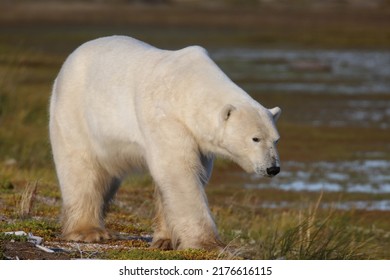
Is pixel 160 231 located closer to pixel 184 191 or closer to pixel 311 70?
pixel 184 191

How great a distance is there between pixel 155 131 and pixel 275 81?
26.6m

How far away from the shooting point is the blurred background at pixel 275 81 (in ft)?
50.6

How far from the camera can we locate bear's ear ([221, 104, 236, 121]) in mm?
7840

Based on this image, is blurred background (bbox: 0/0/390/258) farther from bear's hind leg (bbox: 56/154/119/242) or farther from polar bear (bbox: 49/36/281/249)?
polar bear (bbox: 49/36/281/249)

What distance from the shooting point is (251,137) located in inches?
306

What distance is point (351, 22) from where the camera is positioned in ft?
223

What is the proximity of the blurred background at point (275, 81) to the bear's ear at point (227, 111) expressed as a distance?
257 cm

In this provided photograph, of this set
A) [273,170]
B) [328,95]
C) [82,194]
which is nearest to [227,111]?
[273,170]

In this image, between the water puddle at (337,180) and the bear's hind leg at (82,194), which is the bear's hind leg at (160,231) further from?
the water puddle at (337,180)

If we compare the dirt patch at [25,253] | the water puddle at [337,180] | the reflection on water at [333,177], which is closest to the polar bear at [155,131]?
the dirt patch at [25,253]

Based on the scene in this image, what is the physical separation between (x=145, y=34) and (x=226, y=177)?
1589 inches

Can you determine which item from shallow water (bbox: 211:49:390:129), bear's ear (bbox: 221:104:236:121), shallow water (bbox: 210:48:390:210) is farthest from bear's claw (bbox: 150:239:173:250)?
shallow water (bbox: 211:49:390:129)

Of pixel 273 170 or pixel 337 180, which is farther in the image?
pixel 337 180

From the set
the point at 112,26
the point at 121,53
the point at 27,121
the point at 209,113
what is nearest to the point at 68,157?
the point at 121,53
